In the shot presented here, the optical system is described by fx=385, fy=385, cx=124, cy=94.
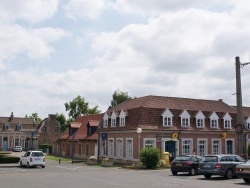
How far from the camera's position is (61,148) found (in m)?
63.4

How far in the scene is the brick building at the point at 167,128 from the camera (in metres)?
40.6

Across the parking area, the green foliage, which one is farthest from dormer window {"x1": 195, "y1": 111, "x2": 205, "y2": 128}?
the parking area

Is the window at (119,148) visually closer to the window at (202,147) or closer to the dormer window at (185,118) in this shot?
the dormer window at (185,118)

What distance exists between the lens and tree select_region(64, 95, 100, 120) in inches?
3548

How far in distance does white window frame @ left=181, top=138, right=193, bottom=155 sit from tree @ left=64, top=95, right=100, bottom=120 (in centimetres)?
4912

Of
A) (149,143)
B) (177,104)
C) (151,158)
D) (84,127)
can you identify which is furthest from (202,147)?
(84,127)

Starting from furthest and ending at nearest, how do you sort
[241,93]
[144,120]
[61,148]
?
[61,148] < [144,120] < [241,93]

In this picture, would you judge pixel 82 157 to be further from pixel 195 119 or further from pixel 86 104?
Answer: pixel 86 104

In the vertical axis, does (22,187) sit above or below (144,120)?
below

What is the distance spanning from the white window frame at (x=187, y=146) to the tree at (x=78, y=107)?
4912cm

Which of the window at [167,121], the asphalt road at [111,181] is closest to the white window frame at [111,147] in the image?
the window at [167,121]

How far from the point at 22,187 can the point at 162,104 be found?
27899mm

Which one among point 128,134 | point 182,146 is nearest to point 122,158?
point 128,134

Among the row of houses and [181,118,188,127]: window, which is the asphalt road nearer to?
the row of houses
